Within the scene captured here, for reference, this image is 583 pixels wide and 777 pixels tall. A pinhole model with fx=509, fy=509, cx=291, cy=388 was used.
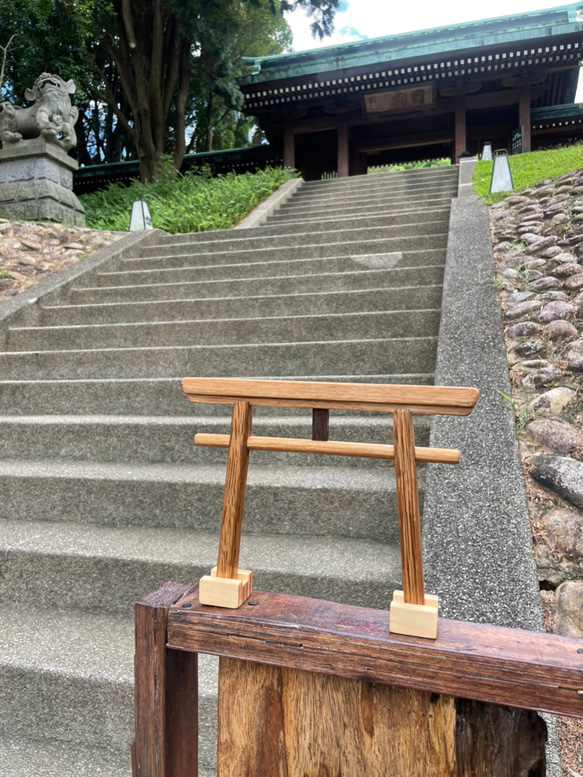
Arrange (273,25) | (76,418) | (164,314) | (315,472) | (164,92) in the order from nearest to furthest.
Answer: (315,472) → (76,418) → (164,314) → (164,92) → (273,25)

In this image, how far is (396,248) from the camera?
13.2ft

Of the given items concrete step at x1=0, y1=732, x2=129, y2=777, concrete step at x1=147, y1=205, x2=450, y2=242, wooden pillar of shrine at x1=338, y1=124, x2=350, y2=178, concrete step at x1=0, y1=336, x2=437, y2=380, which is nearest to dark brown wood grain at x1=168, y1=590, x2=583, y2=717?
concrete step at x1=0, y1=732, x2=129, y2=777

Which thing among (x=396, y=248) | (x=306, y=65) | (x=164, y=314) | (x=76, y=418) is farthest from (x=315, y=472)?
(x=306, y=65)

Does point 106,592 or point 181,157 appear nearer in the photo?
point 106,592

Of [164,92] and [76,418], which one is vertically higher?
[164,92]

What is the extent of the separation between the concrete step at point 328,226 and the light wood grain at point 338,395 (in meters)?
4.12

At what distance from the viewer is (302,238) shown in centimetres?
448

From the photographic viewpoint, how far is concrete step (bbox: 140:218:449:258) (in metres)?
4.38

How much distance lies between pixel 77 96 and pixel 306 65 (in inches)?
189

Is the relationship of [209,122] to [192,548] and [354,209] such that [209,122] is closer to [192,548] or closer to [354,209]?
[354,209]

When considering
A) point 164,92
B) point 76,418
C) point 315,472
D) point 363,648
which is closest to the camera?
point 363,648

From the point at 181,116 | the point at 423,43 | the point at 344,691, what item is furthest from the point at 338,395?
the point at 181,116

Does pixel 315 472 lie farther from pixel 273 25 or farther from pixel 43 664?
pixel 273 25

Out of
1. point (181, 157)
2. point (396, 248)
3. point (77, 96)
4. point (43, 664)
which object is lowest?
point (43, 664)
